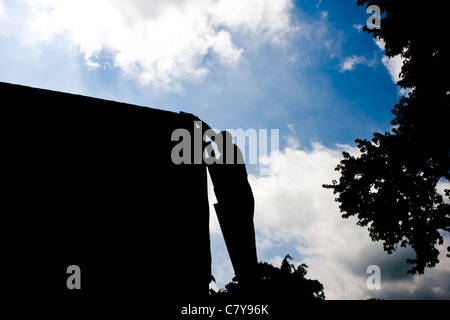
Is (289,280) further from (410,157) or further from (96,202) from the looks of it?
(96,202)

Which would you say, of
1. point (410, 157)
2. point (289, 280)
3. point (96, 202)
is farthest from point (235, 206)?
point (289, 280)

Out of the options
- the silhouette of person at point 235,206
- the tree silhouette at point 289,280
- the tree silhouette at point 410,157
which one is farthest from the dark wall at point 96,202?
the tree silhouette at point 289,280

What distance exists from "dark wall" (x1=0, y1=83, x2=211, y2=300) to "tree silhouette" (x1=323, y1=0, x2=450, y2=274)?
1133cm

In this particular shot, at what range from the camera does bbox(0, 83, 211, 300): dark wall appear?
2049 mm

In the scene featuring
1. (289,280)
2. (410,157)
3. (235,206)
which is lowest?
(289,280)

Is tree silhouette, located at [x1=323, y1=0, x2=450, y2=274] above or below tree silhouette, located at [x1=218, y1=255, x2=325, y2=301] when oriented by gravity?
above

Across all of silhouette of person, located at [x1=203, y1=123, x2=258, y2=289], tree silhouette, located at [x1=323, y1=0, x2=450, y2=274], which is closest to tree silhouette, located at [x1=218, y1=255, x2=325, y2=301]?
tree silhouette, located at [x1=323, y1=0, x2=450, y2=274]

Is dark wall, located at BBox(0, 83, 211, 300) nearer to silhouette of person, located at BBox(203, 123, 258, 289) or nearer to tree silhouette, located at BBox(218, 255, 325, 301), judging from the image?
silhouette of person, located at BBox(203, 123, 258, 289)

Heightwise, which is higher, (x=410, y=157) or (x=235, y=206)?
(x=410, y=157)

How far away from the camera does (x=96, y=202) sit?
2.40 metres

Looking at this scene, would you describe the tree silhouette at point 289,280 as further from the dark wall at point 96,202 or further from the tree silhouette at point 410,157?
the dark wall at point 96,202

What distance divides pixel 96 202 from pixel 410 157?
13453 mm
